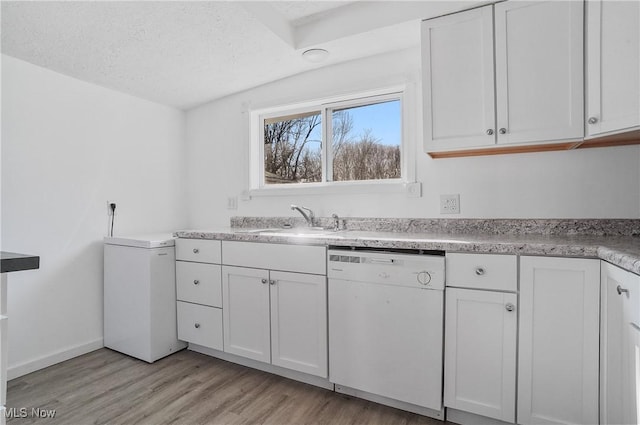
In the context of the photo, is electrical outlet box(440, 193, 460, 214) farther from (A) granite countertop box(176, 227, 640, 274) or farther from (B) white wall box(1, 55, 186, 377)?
(B) white wall box(1, 55, 186, 377)

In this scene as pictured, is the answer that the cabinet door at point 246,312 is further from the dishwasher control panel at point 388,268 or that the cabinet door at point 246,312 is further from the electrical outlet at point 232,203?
the electrical outlet at point 232,203

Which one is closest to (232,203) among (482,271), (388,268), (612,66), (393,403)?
(388,268)

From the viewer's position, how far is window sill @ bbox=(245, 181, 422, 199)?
2.21 meters

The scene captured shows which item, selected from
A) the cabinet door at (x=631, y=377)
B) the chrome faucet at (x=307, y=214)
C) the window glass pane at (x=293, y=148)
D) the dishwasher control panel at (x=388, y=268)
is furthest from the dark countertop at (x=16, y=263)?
the window glass pane at (x=293, y=148)

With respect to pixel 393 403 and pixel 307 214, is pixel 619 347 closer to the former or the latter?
pixel 393 403

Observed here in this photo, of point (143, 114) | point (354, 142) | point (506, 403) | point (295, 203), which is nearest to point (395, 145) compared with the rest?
point (354, 142)

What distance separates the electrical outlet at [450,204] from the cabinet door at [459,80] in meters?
0.39

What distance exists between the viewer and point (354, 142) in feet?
8.40

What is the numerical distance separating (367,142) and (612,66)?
140cm

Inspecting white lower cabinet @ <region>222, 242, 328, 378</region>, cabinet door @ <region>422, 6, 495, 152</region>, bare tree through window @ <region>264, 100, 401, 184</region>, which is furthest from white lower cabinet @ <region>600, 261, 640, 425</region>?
bare tree through window @ <region>264, 100, 401, 184</region>

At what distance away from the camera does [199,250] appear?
2.28 metres

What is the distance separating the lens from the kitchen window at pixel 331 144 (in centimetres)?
241

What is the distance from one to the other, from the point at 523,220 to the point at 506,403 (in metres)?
0.97

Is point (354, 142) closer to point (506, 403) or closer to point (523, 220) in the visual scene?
point (523, 220)
